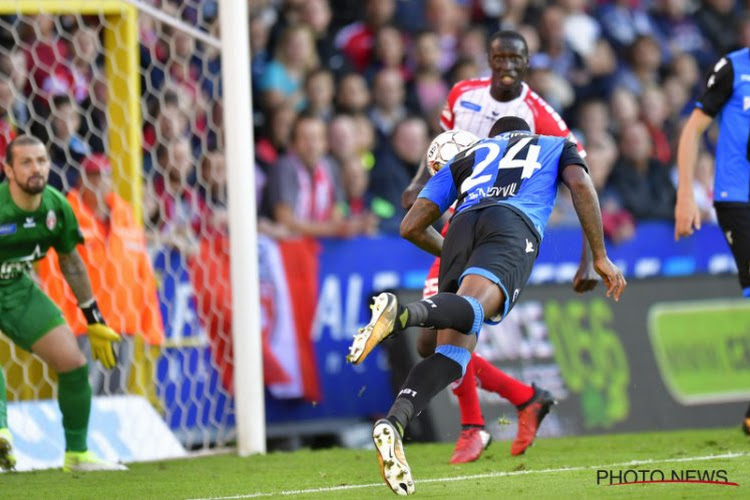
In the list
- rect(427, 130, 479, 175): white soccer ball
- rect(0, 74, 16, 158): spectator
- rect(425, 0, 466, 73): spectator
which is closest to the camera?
rect(427, 130, 479, 175): white soccer ball

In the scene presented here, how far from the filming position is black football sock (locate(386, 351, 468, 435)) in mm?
5865

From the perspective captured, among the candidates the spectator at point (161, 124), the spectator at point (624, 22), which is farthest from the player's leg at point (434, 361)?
the spectator at point (624, 22)

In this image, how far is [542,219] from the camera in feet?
21.7

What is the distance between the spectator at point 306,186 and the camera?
38.1 feet

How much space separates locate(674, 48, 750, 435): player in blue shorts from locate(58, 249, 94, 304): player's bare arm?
3712 millimetres

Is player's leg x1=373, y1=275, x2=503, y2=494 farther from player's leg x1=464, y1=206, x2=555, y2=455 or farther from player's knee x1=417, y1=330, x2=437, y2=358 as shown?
player's knee x1=417, y1=330, x2=437, y2=358

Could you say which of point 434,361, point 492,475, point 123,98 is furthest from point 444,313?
point 123,98

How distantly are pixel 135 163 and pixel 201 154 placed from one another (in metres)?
0.83

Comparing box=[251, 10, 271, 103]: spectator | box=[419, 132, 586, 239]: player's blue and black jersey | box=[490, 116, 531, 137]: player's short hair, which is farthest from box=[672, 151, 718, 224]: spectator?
box=[419, 132, 586, 239]: player's blue and black jersey

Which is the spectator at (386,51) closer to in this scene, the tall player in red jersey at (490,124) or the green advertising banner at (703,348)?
the green advertising banner at (703,348)

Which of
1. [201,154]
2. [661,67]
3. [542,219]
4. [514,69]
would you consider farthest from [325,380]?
[661,67]

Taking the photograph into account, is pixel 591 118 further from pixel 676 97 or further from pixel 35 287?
pixel 35 287

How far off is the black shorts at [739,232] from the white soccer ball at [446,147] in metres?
2.04

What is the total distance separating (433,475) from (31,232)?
294 centimetres
